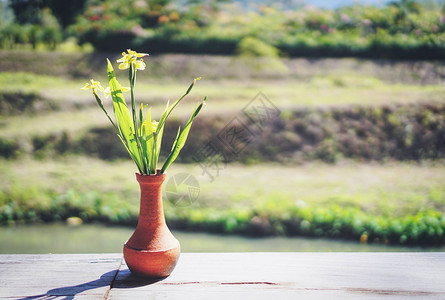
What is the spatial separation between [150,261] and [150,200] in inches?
6.4

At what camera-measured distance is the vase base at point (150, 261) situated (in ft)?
3.73

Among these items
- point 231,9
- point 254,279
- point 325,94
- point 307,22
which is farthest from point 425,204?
point 231,9

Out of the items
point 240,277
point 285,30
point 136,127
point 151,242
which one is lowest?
point 240,277

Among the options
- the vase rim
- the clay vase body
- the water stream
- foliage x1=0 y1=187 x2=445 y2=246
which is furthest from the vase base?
foliage x1=0 y1=187 x2=445 y2=246

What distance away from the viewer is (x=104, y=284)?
1.17 metres

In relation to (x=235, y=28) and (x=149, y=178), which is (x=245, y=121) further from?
(x=149, y=178)

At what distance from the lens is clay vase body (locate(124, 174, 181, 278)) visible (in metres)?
1.14

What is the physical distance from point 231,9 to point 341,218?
554 cm

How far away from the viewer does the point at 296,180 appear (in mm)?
4129

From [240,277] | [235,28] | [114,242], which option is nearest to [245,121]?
[114,242]

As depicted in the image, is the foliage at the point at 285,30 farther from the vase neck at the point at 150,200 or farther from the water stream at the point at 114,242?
the vase neck at the point at 150,200

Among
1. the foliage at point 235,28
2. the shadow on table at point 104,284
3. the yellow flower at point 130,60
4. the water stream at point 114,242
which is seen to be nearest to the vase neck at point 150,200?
the shadow on table at point 104,284

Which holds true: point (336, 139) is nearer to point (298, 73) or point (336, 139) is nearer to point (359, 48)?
point (298, 73)

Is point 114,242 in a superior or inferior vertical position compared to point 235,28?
inferior
